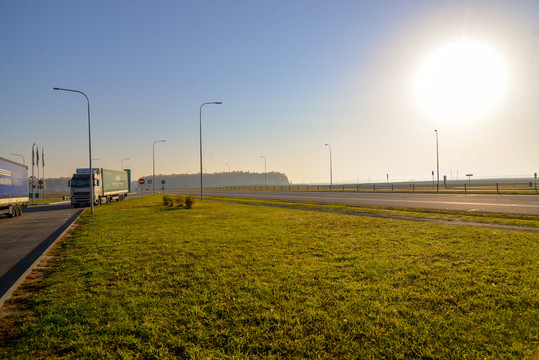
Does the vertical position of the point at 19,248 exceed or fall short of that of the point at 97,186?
it falls short

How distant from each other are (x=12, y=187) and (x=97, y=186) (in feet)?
33.4

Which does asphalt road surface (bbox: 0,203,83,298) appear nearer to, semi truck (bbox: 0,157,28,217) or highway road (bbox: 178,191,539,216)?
semi truck (bbox: 0,157,28,217)

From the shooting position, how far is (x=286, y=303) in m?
4.93

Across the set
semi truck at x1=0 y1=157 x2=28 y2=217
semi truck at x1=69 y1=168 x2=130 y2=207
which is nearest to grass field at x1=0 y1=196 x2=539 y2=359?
semi truck at x1=0 y1=157 x2=28 y2=217

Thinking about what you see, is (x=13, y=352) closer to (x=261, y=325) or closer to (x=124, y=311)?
(x=124, y=311)

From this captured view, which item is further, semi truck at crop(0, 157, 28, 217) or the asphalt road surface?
semi truck at crop(0, 157, 28, 217)

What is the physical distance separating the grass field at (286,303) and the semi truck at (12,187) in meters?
14.9

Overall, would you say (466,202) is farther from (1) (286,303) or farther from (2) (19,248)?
(2) (19,248)

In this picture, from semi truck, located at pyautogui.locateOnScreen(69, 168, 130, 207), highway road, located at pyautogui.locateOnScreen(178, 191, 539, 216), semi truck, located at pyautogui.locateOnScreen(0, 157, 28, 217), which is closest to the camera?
highway road, located at pyautogui.locateOnScreen(178, 191, 539, 216)

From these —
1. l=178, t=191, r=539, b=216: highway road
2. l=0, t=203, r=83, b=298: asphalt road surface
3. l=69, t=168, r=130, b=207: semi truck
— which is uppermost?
l=69, t=168, r=130, b=207: semi truck

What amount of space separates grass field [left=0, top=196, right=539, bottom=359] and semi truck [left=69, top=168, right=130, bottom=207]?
76.3 ft

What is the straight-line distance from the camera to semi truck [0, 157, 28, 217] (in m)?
19.2

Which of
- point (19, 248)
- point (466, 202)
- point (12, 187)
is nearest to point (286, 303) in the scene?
point (19, 248)

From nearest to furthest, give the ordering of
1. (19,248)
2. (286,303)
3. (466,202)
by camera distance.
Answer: (286,303), (19,248), (466,202)
